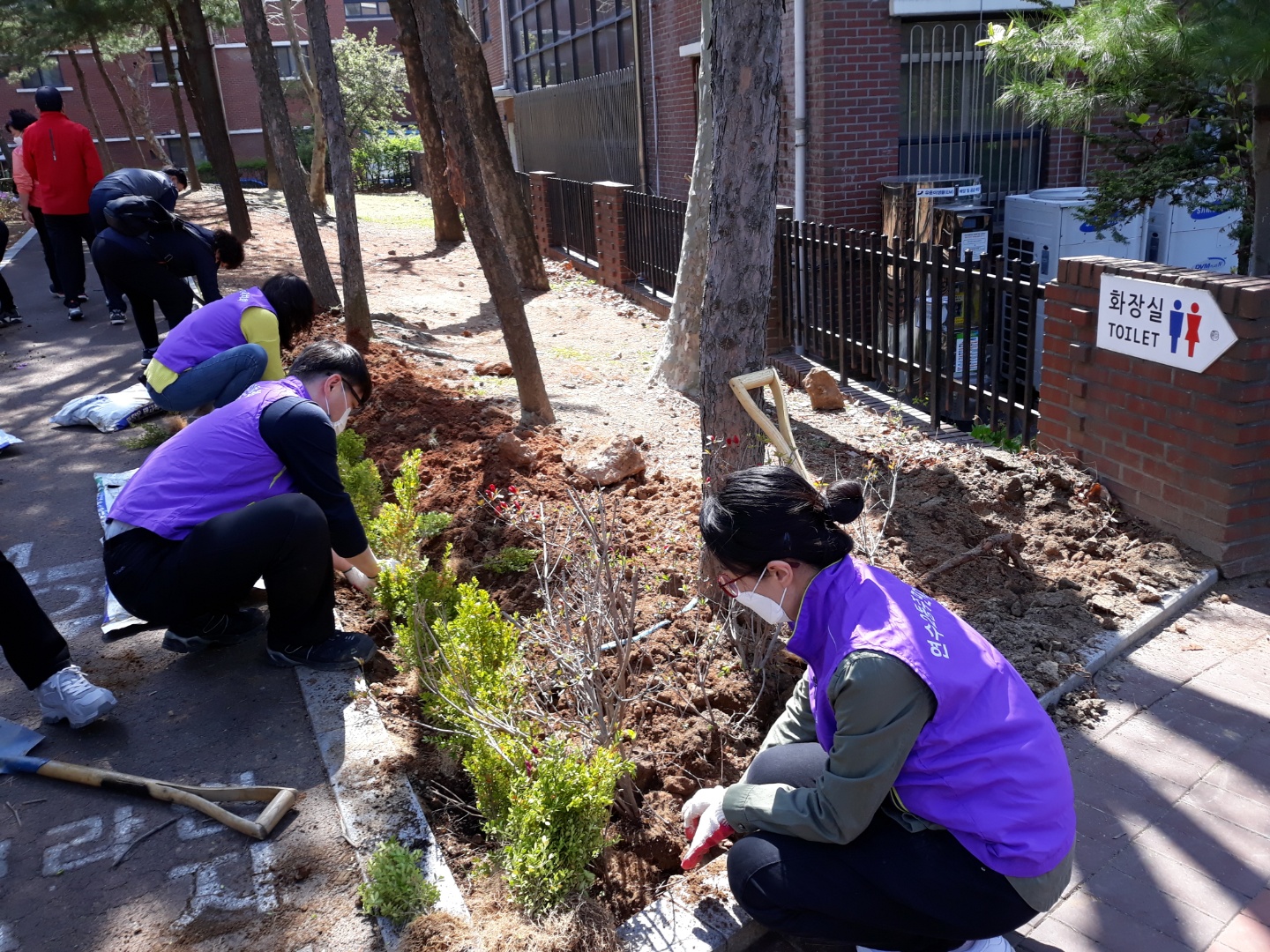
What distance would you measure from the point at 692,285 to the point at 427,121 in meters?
7.35

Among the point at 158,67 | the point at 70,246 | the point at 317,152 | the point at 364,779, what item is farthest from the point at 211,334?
the point at 158,67

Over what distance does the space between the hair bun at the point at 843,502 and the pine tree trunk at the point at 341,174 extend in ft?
21.3

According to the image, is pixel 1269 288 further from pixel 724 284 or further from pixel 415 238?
pixel 415 238

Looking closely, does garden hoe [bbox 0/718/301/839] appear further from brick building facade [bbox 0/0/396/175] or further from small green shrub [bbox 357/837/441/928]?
brick building facade [bbox 0/0/396/175]

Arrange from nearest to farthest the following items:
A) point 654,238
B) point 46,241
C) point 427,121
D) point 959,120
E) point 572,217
A: point 959,120
point 46,241
point 654,238
point 427,121
point 572,217

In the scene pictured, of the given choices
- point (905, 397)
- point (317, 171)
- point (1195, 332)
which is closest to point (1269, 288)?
point (1195, 332)

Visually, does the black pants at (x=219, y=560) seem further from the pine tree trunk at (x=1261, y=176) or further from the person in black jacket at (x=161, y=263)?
the pine tree trunk at (x=1261, y=176)

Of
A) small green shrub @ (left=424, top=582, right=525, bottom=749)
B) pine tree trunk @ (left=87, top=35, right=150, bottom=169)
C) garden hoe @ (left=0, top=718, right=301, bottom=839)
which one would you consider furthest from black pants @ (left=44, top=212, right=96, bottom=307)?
pine tree trunk @ (left=87, top=35, right=150, bottom=169)

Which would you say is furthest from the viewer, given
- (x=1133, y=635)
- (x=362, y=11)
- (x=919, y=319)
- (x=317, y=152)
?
(x=362, y=11)

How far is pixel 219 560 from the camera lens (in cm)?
328

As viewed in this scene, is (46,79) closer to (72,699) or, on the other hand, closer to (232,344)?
(232,344)

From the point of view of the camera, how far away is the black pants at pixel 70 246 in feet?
29.3

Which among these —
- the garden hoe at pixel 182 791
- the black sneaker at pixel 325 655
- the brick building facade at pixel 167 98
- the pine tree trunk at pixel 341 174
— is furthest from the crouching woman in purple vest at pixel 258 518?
the brick building facade at pixel 167 98

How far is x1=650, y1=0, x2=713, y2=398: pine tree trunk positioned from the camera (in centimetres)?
769
